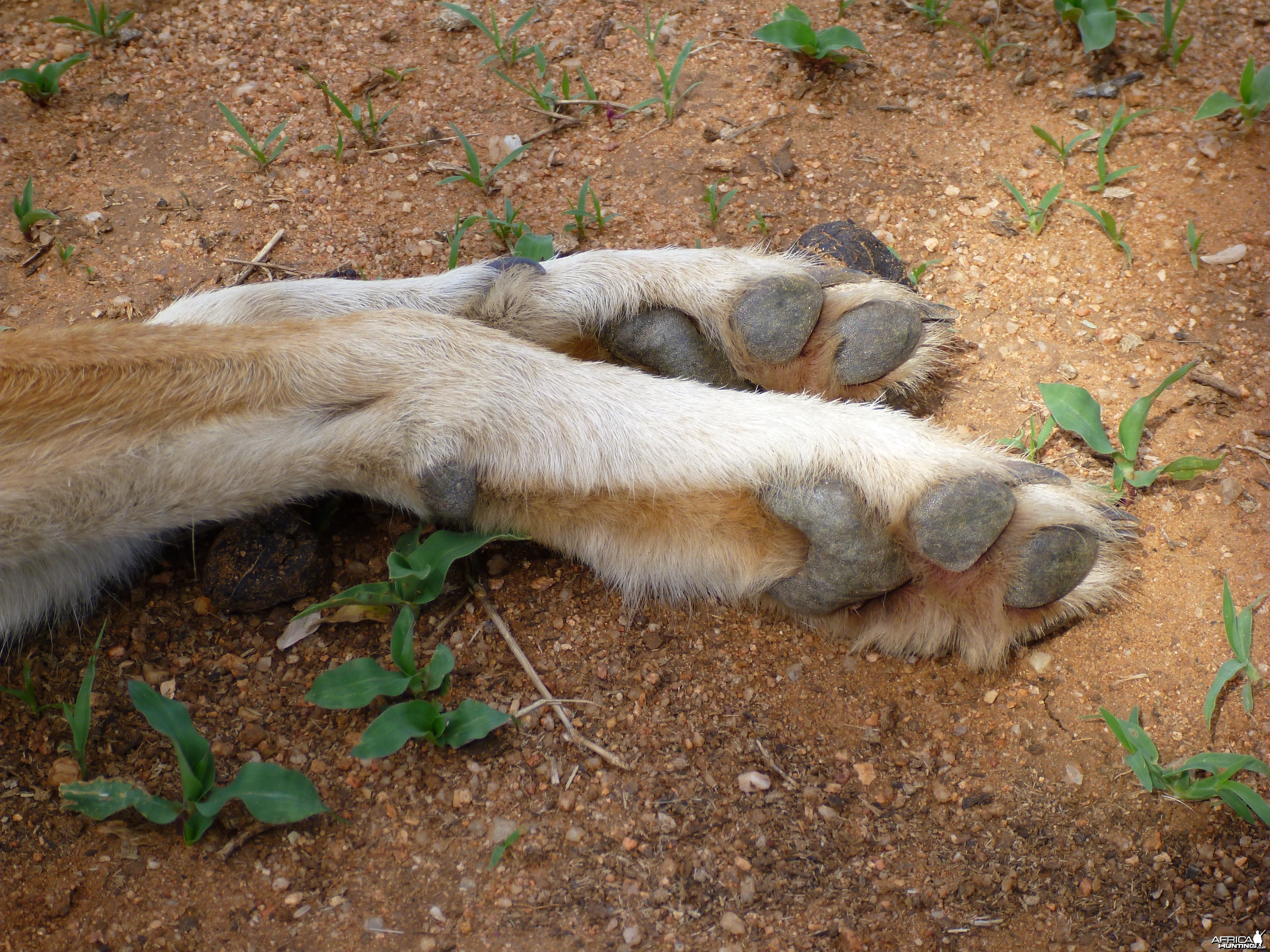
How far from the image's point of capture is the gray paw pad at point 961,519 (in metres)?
1.97

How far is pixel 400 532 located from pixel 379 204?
57.9 inches

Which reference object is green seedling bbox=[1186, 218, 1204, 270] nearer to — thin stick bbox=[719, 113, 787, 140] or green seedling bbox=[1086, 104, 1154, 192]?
green seedling bbox=[1086, 104, 1154, 192]

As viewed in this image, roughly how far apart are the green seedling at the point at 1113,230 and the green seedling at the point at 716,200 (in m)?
1.16

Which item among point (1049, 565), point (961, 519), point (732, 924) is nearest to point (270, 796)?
point (732, 924)

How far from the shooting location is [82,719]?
207 cm

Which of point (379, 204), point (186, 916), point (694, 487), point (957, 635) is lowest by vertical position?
point (186, 916)

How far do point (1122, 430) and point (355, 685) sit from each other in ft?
6.69

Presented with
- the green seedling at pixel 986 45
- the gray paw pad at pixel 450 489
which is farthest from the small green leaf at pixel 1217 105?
the gray paw pad at pixel 450 489

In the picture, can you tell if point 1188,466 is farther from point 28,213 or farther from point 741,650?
point 28,213

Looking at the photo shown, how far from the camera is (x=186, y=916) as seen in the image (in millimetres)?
1891

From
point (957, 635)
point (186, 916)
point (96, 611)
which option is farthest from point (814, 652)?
point (96, 611)

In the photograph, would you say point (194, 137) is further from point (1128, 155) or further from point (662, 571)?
point (1128, 155)

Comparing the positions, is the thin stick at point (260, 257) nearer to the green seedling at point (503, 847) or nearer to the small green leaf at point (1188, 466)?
the green seedling at point (503, 847)

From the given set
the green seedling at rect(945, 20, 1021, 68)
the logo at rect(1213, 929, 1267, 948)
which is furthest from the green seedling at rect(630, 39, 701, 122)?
the logo at rect(1213, 929, 1267, 948)
